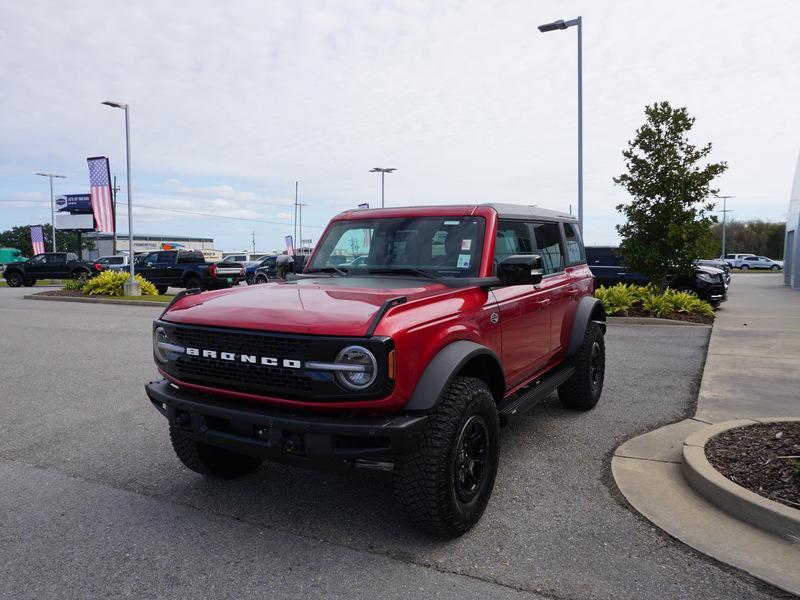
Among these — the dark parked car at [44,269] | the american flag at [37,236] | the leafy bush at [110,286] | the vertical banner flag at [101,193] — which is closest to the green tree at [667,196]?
the leafy bush at [110,286]

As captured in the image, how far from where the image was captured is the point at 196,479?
4.23 meters

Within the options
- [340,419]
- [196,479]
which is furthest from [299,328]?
[196,479]

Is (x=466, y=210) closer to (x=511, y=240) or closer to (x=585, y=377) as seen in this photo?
(x=511, y=240)

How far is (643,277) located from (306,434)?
14.9 metres

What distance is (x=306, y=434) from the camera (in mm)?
2967

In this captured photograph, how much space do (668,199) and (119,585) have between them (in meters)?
14.3

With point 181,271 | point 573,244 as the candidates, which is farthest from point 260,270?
point 573,244

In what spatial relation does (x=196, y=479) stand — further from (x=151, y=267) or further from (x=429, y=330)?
(x=151, y=267)

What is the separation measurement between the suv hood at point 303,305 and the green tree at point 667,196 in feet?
40.1

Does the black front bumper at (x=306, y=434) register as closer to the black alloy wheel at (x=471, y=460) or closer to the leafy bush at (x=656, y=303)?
the black alloy wheel at (x=471, y=460)

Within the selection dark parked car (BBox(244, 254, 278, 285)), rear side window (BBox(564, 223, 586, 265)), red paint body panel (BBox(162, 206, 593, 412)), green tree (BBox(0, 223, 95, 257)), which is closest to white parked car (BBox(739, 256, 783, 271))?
dark parked car (BBox(244, 254, 278, 285))

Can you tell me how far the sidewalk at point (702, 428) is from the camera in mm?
3094

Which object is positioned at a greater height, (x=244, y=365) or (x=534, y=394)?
(x=244, y=365)

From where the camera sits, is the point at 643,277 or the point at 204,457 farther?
the point at 643,277
